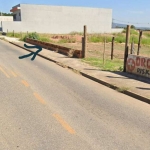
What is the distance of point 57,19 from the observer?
49.9 metres

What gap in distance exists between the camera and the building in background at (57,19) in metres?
47.0

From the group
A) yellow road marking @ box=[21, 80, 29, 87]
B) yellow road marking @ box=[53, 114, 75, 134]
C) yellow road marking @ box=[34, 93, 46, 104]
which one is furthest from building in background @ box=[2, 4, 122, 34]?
yellow road marking @ box=[53, 114, 75, 134]

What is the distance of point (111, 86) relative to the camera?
791 centimetres

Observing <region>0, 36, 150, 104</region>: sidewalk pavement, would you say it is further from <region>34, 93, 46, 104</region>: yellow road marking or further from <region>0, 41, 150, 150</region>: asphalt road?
<region>34, 93, 46, 104</region>: yellow road marking

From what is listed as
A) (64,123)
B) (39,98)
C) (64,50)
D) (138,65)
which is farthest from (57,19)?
(64,123)

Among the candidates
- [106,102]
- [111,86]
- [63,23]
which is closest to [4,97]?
[106,102]

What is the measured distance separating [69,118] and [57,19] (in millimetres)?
47476

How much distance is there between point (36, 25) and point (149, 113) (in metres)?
46.0

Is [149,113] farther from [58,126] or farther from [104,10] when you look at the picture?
[104,10]

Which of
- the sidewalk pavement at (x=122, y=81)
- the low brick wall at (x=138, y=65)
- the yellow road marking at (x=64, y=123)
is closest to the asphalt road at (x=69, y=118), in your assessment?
the yellow road marking at (x=64, y=123)

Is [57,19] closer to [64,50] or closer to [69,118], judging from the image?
[64,50]

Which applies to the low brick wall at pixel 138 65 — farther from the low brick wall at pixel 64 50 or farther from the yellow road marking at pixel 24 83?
the low brick wall at pixel 64 50

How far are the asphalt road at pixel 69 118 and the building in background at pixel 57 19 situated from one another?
41984mm

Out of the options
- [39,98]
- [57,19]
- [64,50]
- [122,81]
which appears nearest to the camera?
[39,98]
